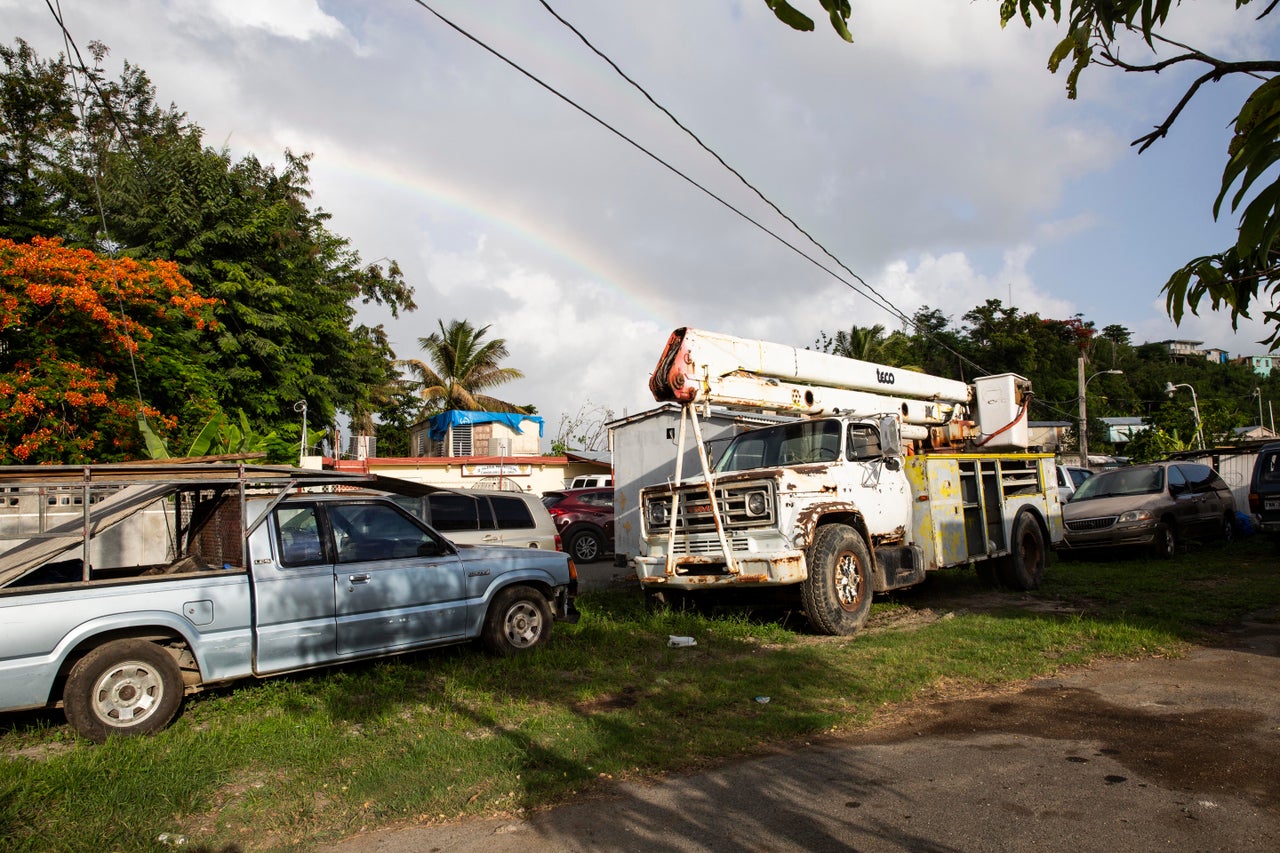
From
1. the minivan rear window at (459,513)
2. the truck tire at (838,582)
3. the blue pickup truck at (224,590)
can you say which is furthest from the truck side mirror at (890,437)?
the minivan rear window at (459,513)

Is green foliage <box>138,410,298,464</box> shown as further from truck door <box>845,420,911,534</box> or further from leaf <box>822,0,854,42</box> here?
leaf <box>822,0,854,42</box>

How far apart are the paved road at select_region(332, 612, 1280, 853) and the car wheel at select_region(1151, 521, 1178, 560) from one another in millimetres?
8943

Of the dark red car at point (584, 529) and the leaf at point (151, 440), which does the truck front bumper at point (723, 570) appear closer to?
the dark red car at point (584, 529)

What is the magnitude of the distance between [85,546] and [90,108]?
25598 mm

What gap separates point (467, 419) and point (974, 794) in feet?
102

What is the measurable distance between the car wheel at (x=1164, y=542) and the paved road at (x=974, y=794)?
8.94 m

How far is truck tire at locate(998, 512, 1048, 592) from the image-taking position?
11297 millimetres

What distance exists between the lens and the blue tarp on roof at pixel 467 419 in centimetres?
3394

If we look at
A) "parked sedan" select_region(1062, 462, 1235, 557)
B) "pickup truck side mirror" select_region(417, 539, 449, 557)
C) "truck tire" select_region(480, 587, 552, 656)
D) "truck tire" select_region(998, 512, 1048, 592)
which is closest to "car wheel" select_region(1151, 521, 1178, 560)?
"parked sedan" select_region(1062, 462, 1235, 557)

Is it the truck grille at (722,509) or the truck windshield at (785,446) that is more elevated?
the truck windshield at (785,446)

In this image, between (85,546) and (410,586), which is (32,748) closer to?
(85,546)

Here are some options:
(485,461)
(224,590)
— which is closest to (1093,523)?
(224,590)

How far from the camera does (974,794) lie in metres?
4.17

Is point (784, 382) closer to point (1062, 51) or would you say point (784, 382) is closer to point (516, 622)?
point (516, 622)
